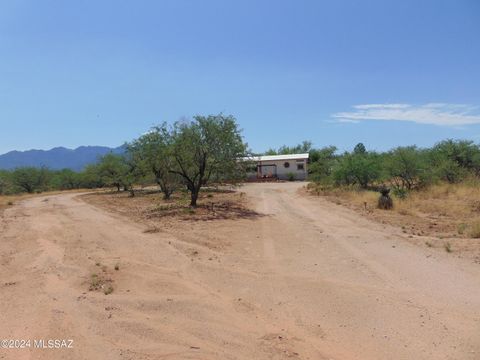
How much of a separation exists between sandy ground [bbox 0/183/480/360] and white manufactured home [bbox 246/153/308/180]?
151 ft

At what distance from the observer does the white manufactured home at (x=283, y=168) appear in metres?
57.8

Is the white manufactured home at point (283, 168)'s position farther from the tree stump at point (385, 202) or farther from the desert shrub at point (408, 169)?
the tree stump at point (385, 202)

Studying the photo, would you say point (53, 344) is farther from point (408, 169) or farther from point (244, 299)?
point (408, 169)

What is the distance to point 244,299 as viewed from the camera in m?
6.49

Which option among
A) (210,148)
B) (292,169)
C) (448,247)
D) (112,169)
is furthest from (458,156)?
(112,169)

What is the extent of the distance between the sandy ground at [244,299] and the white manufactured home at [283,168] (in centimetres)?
4603

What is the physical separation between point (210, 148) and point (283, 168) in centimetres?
3948

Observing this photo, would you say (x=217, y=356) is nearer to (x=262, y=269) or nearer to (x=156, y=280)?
(x=156, y=280)

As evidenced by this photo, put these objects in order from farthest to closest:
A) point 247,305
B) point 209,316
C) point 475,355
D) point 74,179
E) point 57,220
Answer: point 74,179, point 57,220, point 247,305, point 209,316, point 475,355

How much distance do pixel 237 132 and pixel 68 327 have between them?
16.0 metres

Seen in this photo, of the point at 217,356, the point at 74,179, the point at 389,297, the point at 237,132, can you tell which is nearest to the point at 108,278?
the point at 217,356

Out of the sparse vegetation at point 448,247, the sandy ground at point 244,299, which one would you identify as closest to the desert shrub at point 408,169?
the sandy ground at point 244,299

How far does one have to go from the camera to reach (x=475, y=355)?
4.44 m

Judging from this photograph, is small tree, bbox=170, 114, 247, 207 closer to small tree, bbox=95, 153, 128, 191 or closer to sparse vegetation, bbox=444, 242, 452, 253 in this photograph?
sparse vegetation, bbox=444, 242, 452, 253
